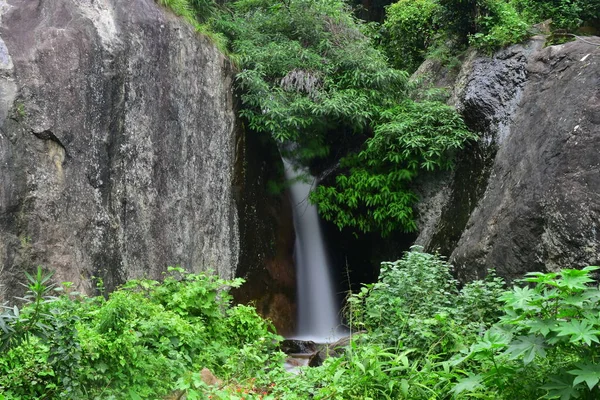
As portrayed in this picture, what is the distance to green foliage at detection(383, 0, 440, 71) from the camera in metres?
A: 12.0

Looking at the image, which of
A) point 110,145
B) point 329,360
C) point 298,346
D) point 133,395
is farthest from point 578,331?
point 298,346

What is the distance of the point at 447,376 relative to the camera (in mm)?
4473

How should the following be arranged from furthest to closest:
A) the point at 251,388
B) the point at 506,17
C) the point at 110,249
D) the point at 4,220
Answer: the point at 506,17 < the point at 110,249 < the point at 4,220 < the point at 251,388

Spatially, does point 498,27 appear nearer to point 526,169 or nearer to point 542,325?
point 526,169

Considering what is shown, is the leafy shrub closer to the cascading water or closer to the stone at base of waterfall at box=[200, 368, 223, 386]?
the stone at base of waterfall at box=[200, 368, 223, 386]

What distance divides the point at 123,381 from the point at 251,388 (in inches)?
46.9

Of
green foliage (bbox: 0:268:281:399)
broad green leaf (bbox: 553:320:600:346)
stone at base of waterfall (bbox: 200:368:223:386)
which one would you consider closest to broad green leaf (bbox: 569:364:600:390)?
broad green leaf (bbox: 553:320:600:346)

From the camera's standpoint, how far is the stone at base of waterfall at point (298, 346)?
8.73m

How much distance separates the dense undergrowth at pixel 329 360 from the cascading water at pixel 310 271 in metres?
3.91

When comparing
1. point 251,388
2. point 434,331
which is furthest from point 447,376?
point 251,388

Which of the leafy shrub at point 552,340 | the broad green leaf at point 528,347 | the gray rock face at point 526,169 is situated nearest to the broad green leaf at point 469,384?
the leafy shrub at point 552,340

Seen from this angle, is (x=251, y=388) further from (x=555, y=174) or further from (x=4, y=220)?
(x=555, y=174)

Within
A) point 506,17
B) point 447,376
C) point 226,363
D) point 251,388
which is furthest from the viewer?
point 506,17

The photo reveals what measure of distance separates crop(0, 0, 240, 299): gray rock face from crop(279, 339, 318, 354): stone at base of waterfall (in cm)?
141
